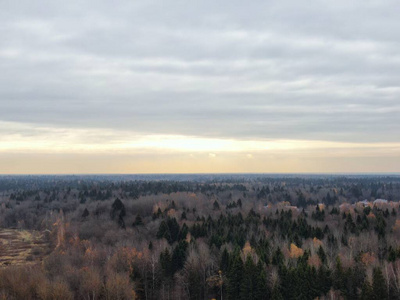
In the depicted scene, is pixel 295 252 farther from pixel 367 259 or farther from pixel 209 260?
pixel 209 260

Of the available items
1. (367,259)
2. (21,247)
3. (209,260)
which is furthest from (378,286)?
(21,247)

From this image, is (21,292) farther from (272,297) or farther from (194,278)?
(272,297)

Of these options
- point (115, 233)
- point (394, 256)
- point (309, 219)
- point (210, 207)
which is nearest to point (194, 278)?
point (394, 256)

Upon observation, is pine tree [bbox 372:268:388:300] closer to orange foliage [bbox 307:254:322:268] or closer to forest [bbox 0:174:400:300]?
forest [bbox 0:174:400:300]

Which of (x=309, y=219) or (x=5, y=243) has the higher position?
(x=309, y=219)

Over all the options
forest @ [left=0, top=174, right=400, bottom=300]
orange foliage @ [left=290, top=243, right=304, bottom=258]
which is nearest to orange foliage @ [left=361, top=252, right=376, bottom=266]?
forest @ [left=0, top=174, right=400, bottom=300]

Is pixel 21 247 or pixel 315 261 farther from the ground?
pixel 315 261

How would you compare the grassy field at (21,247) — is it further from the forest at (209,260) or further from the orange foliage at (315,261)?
the orange foliage at (315,261)

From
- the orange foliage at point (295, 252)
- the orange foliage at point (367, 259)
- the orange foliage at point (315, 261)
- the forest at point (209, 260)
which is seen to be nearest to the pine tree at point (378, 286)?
the forest at point (209, 260)
